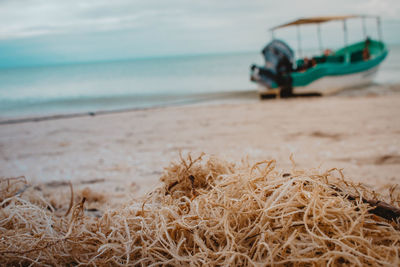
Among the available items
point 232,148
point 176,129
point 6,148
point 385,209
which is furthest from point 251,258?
point 6,148

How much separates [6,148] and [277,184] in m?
7.40

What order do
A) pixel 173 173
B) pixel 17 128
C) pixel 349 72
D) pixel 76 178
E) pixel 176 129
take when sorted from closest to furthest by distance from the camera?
pixel 173 173 < pixel 76 178 < pixel 176 129 < pixel 17 128 < pixel 349 72

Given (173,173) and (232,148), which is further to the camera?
(232,148)

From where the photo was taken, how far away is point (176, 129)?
314 inches

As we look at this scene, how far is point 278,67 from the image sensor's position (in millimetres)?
13914

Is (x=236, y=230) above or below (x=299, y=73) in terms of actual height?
below

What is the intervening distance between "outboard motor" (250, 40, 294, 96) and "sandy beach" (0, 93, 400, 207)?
4289 millimetres

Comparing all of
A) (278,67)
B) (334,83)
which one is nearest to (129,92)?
(278,67)

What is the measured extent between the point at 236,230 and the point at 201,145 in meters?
4.67

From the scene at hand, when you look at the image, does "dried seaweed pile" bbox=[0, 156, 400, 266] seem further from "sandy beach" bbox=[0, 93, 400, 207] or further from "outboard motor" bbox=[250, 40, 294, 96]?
"outboard motor" bbox=[250, 40, 294, 96]

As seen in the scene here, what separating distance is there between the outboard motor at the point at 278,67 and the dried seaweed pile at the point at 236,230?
12.8 meters

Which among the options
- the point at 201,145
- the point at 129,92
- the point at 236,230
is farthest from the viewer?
the point at 129,92

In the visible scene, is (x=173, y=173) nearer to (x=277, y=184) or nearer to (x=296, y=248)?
(x=277, y=184)

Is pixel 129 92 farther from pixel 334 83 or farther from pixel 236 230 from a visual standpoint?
pixel 236 230
